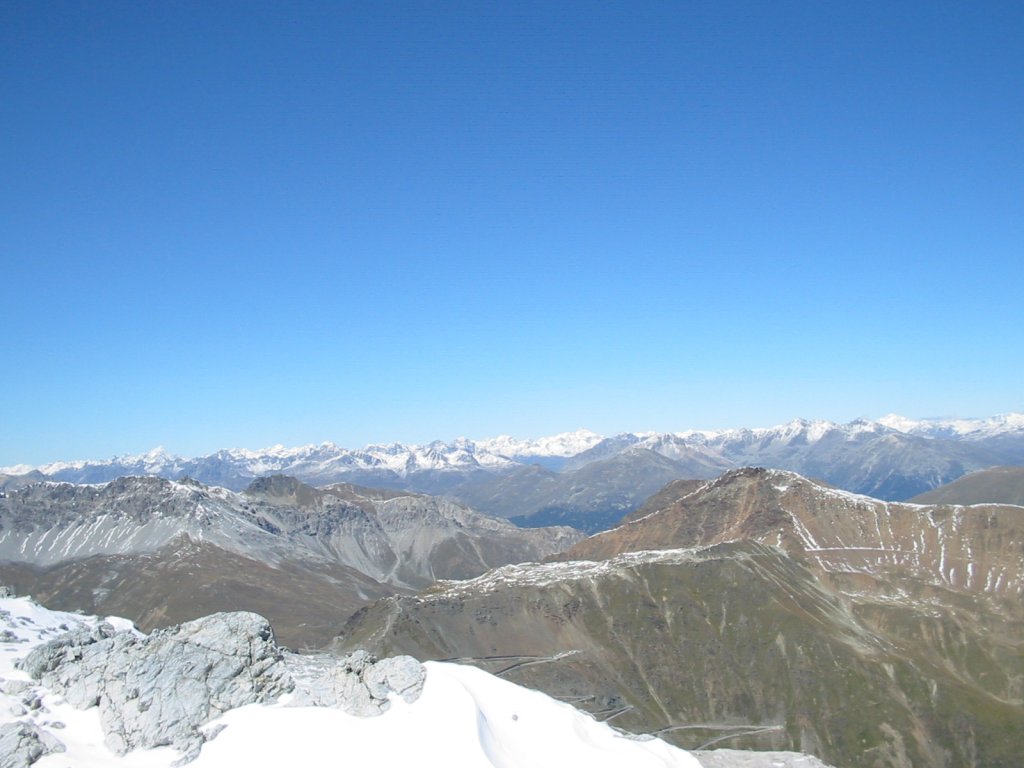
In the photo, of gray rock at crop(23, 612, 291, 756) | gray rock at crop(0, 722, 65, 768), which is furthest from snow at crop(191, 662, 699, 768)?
gray rock at crop(0, 722, 65, 768)

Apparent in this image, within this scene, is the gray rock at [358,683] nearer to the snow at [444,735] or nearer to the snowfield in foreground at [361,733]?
the snowfield in foreground at [361,733]

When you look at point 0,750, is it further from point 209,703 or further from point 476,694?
point 476,694

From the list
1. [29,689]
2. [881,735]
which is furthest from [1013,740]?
[29,689]

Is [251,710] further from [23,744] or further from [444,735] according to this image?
[444,735]

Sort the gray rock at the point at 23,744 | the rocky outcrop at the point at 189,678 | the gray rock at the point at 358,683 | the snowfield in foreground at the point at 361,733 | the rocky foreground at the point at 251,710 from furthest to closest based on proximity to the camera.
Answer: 1. the gray rock at the point at 358,683
2. the rocky outcrop at the point at 189,678
3. the rocky foreground at the point at 251,710
4. the snowfield in foreground at the point at 361,733
5. the gray rock at the point at 23,744

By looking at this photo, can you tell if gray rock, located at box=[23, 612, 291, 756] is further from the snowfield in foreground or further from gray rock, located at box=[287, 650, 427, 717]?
gray rock, located at box=[287, 650, 427, 717]

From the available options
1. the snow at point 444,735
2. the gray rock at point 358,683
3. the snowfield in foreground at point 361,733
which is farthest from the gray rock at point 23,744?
the gray rock at point 358,683
